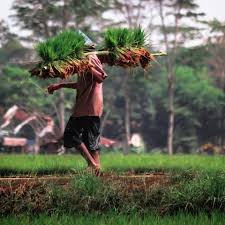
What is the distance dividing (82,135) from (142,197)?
86.2 inches

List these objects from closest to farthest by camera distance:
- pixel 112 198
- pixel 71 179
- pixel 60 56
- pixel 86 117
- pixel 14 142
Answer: pixel 112 198
pixel 71 179
pixel 60 56
pixel 86 117
pixel 14 142

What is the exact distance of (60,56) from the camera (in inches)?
242

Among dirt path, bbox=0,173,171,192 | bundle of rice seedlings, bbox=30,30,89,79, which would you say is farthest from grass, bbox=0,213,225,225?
bundle of rice seedlings, bbox=30,30,89,79

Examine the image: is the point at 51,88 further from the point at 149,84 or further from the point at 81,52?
the point at 149,84

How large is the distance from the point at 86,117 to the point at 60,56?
116 centimetres

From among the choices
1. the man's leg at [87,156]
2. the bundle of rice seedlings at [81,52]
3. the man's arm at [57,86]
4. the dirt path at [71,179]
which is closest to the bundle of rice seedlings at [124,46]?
the bundle of rice seedlings at [81,52]

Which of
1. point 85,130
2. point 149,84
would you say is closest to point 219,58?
point 149,84

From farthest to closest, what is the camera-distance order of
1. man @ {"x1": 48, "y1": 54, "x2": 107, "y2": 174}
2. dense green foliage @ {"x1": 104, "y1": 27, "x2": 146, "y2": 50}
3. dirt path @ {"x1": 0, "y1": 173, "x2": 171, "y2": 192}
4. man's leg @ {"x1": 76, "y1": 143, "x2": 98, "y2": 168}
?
man @ {"x1": 48, "y1": 54, "x2": 107, "y2": 174}
man's leg @ {"x1": 76, "y1": 143, "x2": 98, "y2": 168}
dense green foliage @ {"x1": 104, "y1": 27, "x2": 146, "y2": 50}
dirt path @ {"x1": 0, "y1": 173, "x2": 171, "y2": 192}

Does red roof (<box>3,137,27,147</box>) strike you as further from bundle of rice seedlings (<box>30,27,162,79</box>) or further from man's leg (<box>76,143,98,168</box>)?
bundle of rice seedlings (<box>30,27,162,79</box>)

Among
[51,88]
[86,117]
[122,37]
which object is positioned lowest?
[86,117]

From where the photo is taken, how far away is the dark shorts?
23.1ft

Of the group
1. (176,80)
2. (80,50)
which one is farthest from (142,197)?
(176,80)

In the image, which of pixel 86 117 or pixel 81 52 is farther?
pixel 86 117

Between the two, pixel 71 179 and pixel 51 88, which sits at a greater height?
pixel 51 88
